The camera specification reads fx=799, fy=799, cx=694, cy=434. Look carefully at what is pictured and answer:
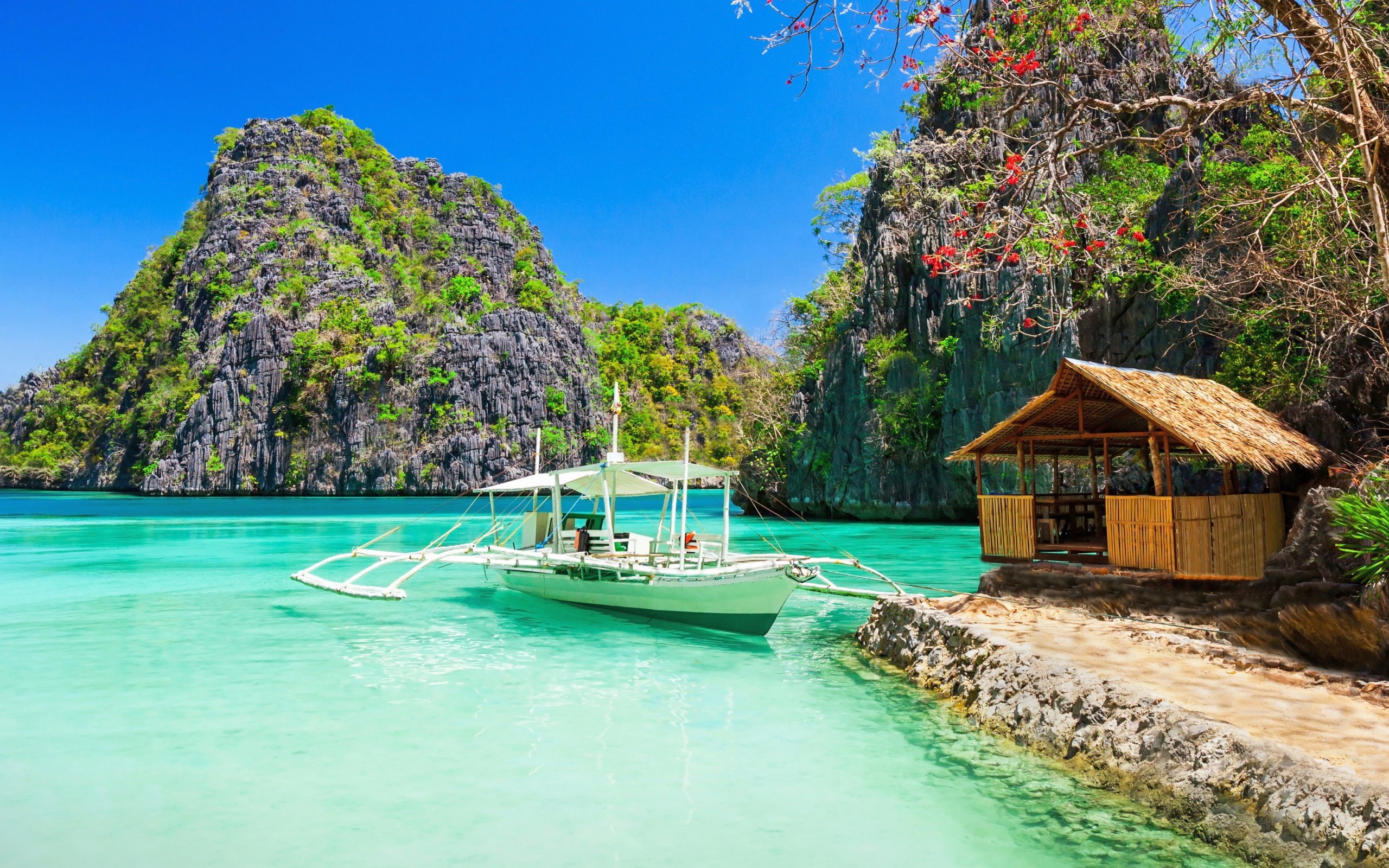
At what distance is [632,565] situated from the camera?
38.4 ft

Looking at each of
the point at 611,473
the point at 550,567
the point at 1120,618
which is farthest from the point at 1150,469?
the point at 550,567

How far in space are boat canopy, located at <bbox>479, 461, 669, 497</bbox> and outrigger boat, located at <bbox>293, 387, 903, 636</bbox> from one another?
0.10ft

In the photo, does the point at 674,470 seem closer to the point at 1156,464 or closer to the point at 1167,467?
the point at 1167,467

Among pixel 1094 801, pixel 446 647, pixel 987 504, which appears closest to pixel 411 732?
pixel 446 647

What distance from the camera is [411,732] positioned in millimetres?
7176

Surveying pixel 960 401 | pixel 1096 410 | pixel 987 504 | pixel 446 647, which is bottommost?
pixel 446 647

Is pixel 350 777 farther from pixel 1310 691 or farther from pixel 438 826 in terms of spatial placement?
pixel 1310 691

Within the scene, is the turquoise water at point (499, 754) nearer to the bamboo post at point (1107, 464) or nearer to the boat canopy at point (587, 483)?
the boat canopy at point (587, 483)

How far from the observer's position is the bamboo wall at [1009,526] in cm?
1121

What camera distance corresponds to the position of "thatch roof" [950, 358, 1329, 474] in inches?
387

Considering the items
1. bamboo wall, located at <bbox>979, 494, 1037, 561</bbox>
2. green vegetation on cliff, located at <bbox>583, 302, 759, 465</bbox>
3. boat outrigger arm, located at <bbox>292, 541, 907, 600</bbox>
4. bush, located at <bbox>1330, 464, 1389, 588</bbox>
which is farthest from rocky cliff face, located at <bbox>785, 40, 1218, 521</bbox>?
green vegetation on cliff, located at <bbox>583, 302, 759, 465</bbox>

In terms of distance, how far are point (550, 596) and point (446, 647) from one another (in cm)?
283

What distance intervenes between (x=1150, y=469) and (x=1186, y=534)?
4190mm

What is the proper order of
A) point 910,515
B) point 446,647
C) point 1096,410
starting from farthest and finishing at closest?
1. point 910,515
2. point 1096,410
3. point 446,647
